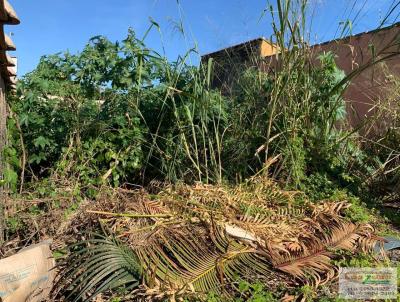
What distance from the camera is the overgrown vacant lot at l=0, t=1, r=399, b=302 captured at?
3.12m

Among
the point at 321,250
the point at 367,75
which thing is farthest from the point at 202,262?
the point at 367,75

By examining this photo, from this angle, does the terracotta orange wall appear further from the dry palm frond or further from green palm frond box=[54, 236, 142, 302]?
green palm frond box=[54, 236, 142, 302]

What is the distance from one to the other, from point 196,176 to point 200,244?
1.83 metres

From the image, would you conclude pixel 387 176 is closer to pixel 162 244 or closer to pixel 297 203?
pixel 297 203

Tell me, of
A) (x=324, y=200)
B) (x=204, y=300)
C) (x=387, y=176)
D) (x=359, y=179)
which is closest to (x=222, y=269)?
(x=204, y=300)

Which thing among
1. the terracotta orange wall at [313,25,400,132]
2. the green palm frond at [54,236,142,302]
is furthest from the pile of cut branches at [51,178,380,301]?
the terracotta orange wall at [313,25,400,132]

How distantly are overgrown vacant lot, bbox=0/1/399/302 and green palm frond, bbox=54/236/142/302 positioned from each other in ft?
0.05

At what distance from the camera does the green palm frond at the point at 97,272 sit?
2.84m

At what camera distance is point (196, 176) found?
5.11 metres

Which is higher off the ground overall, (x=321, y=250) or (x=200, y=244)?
(x=200, y=244)

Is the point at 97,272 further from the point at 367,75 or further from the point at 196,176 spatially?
the point at 367,75

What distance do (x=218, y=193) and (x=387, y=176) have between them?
2.57m

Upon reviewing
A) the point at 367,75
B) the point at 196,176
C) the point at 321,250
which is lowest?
the point at 321,250

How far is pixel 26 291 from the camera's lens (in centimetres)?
301
